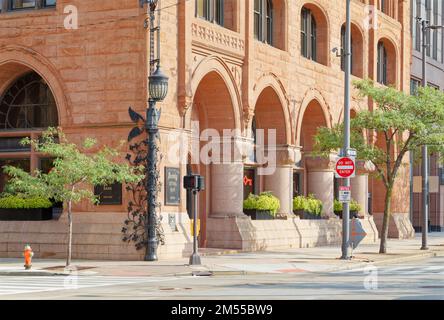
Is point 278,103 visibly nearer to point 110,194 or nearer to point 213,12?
point 213,12

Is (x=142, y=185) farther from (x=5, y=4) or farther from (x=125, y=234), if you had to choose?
(x=5, y=4)

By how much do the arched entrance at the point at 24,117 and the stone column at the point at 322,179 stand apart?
16.4m

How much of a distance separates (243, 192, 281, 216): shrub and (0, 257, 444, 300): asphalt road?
12142 mm

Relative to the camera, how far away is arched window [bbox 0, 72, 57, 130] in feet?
120

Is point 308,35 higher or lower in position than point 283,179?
higher

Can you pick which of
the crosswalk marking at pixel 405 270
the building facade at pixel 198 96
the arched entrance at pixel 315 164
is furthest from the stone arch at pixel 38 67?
the arched entrance at pixel 315 164

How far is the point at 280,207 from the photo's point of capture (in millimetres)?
44156

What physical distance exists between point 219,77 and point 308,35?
11.2m

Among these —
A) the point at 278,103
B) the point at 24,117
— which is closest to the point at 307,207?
the point at 278,103

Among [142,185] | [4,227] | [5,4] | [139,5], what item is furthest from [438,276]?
[5,4]

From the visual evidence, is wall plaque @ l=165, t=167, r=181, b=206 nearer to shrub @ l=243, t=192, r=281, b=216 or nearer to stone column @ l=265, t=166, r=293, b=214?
shrub @ l=243, t=192, r=281, b=216

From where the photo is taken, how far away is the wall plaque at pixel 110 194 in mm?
33469

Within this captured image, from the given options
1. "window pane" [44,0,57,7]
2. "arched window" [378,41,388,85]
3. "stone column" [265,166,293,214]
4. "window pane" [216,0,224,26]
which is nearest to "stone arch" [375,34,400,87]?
"arched window" [378,41,388,85]

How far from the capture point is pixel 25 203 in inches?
1384
